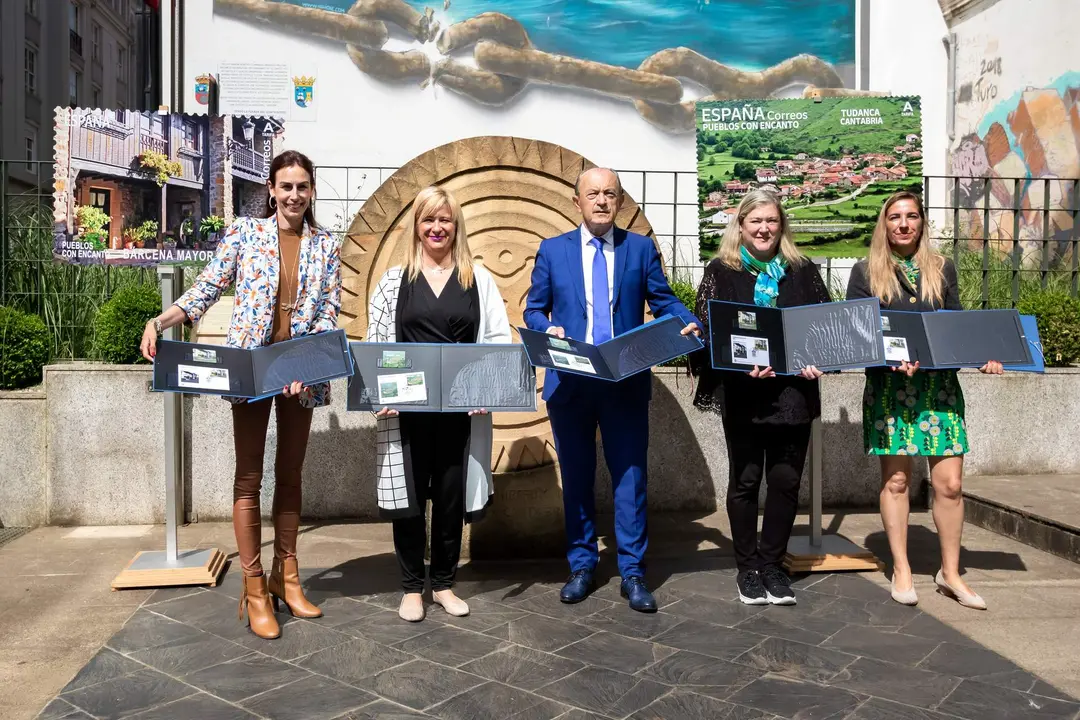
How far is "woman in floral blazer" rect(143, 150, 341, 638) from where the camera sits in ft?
12.9

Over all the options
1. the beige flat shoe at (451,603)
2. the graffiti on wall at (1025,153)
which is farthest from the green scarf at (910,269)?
the graffiti on wall at (1025,153)

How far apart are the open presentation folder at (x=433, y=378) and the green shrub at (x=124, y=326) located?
2592mm

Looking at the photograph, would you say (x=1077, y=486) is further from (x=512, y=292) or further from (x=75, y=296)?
(x=75, y=296)

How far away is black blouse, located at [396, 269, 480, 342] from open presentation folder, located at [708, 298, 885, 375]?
3.51 feet

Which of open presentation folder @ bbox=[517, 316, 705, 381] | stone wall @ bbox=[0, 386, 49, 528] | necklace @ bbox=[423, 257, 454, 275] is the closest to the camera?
open presentation folder @ bbox=[517, 316, 705, 381]

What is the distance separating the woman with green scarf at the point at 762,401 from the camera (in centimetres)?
425

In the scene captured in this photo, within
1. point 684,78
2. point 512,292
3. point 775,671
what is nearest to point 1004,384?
point 512,292

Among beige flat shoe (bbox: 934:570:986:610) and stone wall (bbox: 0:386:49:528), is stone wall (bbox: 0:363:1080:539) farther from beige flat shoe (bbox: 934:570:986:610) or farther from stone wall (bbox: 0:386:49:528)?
beige flat shoe (bbox: 934:570:986:610)

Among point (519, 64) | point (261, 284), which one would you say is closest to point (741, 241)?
point (261, 284)

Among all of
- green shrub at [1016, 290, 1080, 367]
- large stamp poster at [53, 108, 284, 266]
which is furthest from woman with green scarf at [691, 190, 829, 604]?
large stamp poster at [53, 108, 284, 266]

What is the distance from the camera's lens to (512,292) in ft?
18.3

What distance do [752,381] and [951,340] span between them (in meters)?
0.90

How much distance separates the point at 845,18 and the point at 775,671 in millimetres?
12411

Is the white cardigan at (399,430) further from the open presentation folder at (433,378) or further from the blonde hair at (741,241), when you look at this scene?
the blonde hair at (741,241)
